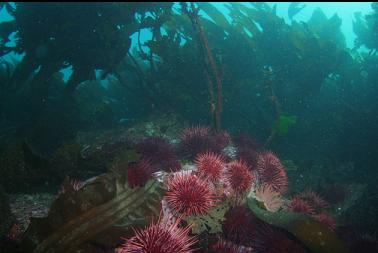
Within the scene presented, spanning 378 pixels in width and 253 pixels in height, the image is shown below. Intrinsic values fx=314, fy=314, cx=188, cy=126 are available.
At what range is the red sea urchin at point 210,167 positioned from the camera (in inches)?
178

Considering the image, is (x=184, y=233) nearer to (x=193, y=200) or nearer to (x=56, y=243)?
(x=193, y=200)

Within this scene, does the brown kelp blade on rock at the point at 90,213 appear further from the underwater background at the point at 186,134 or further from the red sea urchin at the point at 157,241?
the red sea urchin at the point at 157,241

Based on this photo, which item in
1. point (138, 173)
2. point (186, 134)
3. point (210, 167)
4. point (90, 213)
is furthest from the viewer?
point (186, 134)

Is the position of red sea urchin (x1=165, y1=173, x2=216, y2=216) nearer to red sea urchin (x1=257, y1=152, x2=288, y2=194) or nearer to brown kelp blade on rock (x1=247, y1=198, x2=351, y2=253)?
brown kelp blade on rock (x1=247, y1=198, x2=351, y2=253)

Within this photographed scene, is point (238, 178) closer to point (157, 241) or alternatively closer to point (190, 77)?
point (157, 241)

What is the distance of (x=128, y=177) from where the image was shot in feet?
13.5

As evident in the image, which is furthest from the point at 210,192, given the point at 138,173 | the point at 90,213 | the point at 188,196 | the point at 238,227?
the point at 90,213

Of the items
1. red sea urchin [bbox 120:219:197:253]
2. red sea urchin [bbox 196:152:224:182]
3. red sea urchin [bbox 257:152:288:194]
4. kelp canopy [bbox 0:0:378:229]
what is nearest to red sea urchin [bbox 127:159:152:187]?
red sea urchin [bbox 196:152:224:182]

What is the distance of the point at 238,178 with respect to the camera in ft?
15.1

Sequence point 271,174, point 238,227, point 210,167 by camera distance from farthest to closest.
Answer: point 271,174 < point 210,167 < point 238,227

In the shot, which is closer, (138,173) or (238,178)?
(138,173)

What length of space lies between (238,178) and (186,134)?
5.75ft

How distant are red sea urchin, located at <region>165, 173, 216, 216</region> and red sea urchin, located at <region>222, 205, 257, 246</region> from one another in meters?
0.34

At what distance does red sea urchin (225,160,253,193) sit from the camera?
4578 millimetres
